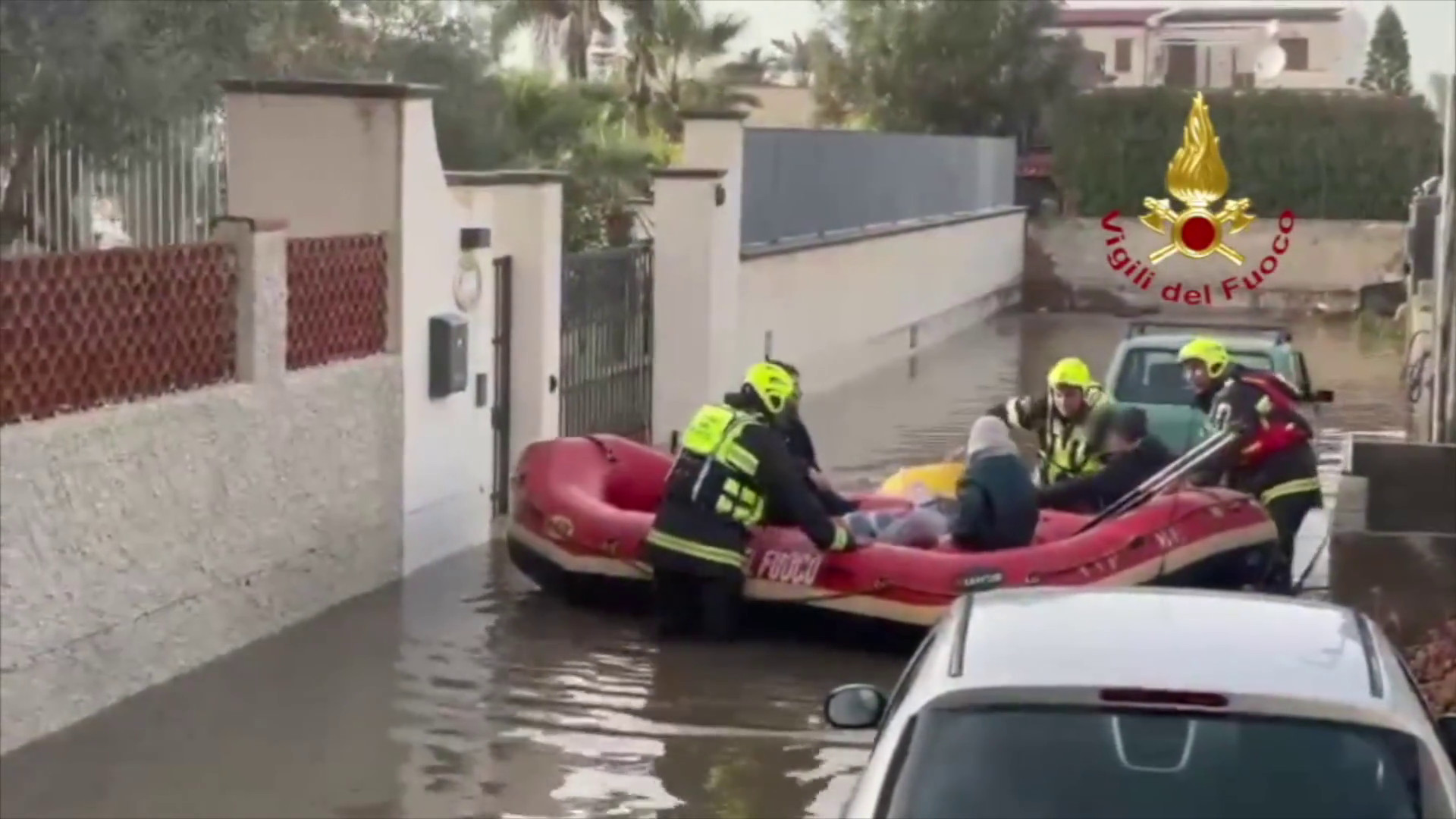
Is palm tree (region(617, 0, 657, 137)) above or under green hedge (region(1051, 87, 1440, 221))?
above

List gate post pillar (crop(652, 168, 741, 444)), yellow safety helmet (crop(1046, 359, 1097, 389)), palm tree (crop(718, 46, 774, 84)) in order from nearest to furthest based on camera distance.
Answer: yellow safety helmet (crop(1046, 359, 1097, 389)) < gate post pillar (crop(652, 168, 741, 444)) < palm tree (crop(718, 46, 774, 84))

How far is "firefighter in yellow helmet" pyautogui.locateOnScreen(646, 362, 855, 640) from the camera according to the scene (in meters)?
11.2

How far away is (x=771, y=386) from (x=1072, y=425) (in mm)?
2532

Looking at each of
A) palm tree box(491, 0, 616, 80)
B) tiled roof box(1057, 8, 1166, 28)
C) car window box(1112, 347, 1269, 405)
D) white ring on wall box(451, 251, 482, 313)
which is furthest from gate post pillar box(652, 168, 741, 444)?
tiled roof box(1057, 8, 1166, 28)

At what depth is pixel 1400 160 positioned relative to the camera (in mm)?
42656

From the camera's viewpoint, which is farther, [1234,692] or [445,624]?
[445,624]

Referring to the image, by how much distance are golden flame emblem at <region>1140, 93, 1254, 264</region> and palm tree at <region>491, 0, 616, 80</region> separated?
28.9ft

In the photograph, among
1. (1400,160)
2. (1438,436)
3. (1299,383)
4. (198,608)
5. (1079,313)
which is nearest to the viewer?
(198,608)

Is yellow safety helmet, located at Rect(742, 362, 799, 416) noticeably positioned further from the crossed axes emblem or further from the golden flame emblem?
the crossed axes emblem

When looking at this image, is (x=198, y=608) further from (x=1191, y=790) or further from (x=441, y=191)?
(x=1191, y=790)

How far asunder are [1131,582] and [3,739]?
5187 mm

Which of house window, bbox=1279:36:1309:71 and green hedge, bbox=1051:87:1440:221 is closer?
green hedge, bbox=1051:87:1440:221

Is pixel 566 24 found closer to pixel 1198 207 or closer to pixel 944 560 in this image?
pixel 1198 207

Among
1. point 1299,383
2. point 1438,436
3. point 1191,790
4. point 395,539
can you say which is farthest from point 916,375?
point 1191,790
